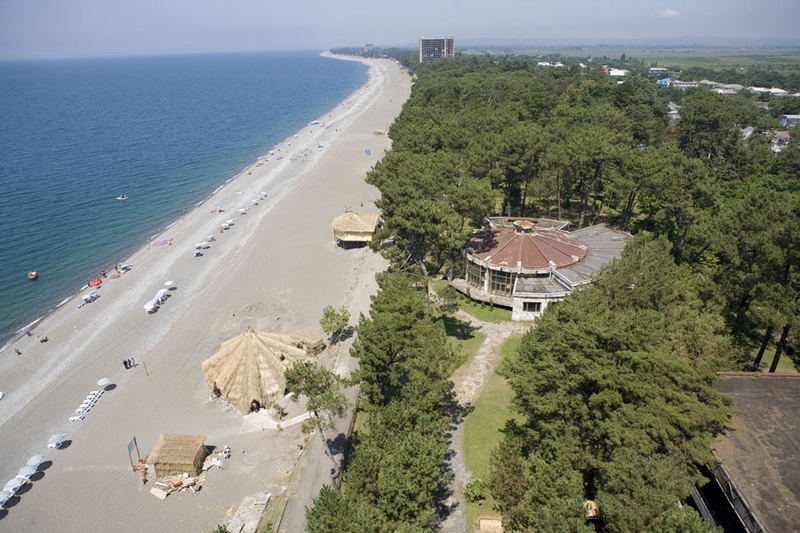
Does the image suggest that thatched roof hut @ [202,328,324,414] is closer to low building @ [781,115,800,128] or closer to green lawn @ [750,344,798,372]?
green lawn @ [750,344,798,372]

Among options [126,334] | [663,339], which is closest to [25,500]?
Answer: [126,334]

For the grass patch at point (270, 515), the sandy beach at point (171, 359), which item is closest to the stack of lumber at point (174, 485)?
the sandy beach at point (171, 359)

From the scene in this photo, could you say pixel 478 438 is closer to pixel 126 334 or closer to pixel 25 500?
pixel 25 500

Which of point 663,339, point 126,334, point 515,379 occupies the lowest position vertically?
point 126,334

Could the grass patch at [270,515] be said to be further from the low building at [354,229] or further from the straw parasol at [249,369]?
the low building at [354,229]

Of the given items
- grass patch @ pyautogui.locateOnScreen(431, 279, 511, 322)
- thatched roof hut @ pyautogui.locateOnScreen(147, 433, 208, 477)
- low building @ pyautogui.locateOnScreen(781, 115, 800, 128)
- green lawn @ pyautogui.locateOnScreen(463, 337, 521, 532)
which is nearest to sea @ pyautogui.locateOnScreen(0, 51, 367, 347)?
thatched roof hut @ pyautogui.locateOnScreen(147, 433, 208, 477)
